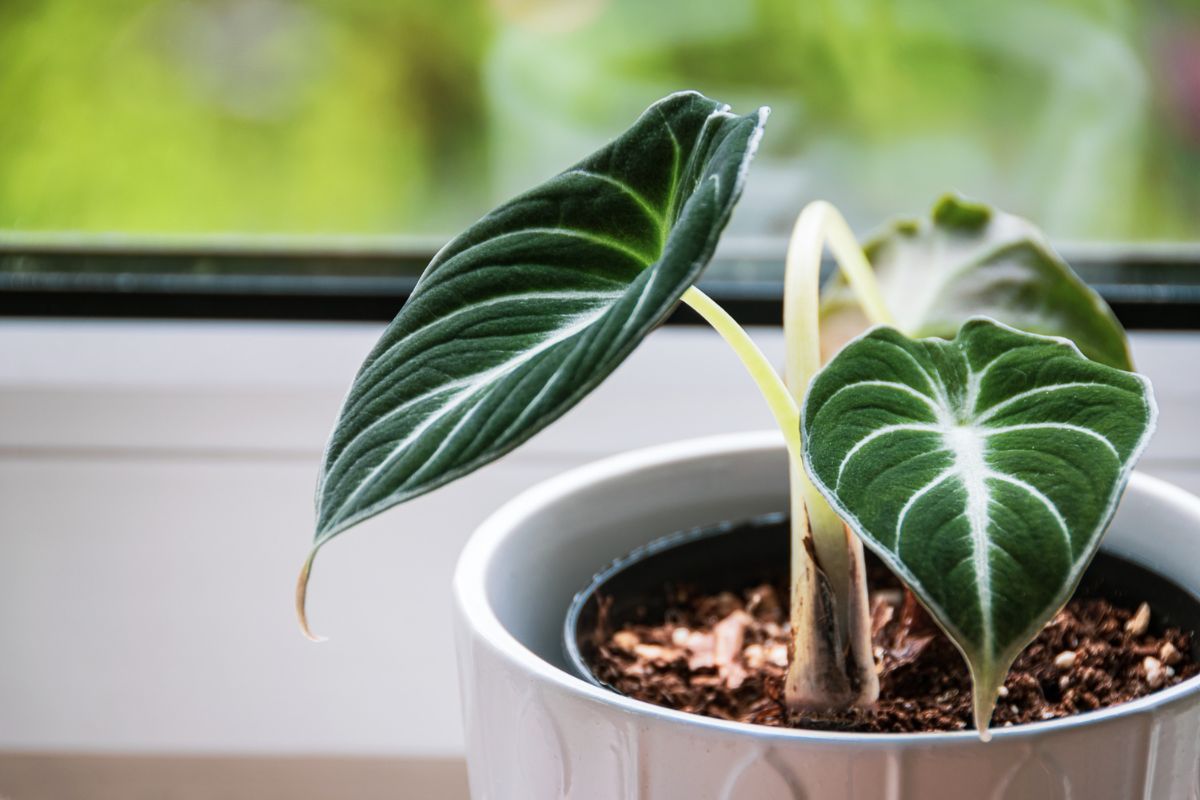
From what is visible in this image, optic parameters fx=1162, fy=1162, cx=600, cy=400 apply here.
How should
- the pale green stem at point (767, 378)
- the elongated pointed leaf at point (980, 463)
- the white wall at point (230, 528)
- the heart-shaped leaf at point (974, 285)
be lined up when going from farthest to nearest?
the white wall at point (230, 528)
the heart-shaped leaf at point (974, 285)
the pale green stem at point (767, 378)
the elongated pointed leaf at point (980, 463)

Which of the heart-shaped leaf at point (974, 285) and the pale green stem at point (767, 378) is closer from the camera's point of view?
the pale green stem at point (767, 378)

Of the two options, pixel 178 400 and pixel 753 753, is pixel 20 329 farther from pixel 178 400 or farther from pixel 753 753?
pixel 753 753

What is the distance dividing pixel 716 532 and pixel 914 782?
206 millimetres

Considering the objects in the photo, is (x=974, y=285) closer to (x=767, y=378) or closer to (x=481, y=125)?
(x=767, y=378)

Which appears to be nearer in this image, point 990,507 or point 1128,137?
point 990,507

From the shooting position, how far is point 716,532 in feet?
1.74

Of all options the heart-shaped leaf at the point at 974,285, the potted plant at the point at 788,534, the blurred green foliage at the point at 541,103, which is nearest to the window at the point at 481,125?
the blurred green foliage at the point at 541,103

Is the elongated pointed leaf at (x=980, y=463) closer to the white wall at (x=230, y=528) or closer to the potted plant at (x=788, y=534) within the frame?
the potted plant at (x=788, y=534)

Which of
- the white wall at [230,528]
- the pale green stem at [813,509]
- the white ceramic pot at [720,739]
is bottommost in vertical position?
the white wall at [230,528]

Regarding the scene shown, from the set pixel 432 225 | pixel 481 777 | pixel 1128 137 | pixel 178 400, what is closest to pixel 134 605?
pixel 178 400

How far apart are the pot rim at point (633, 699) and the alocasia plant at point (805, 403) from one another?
4 cm

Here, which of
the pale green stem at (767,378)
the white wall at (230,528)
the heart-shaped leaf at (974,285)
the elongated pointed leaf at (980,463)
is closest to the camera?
the elongated pointed leaf at (980,463)

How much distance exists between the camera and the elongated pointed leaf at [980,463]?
0.29m

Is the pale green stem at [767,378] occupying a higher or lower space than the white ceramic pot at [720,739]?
higher
